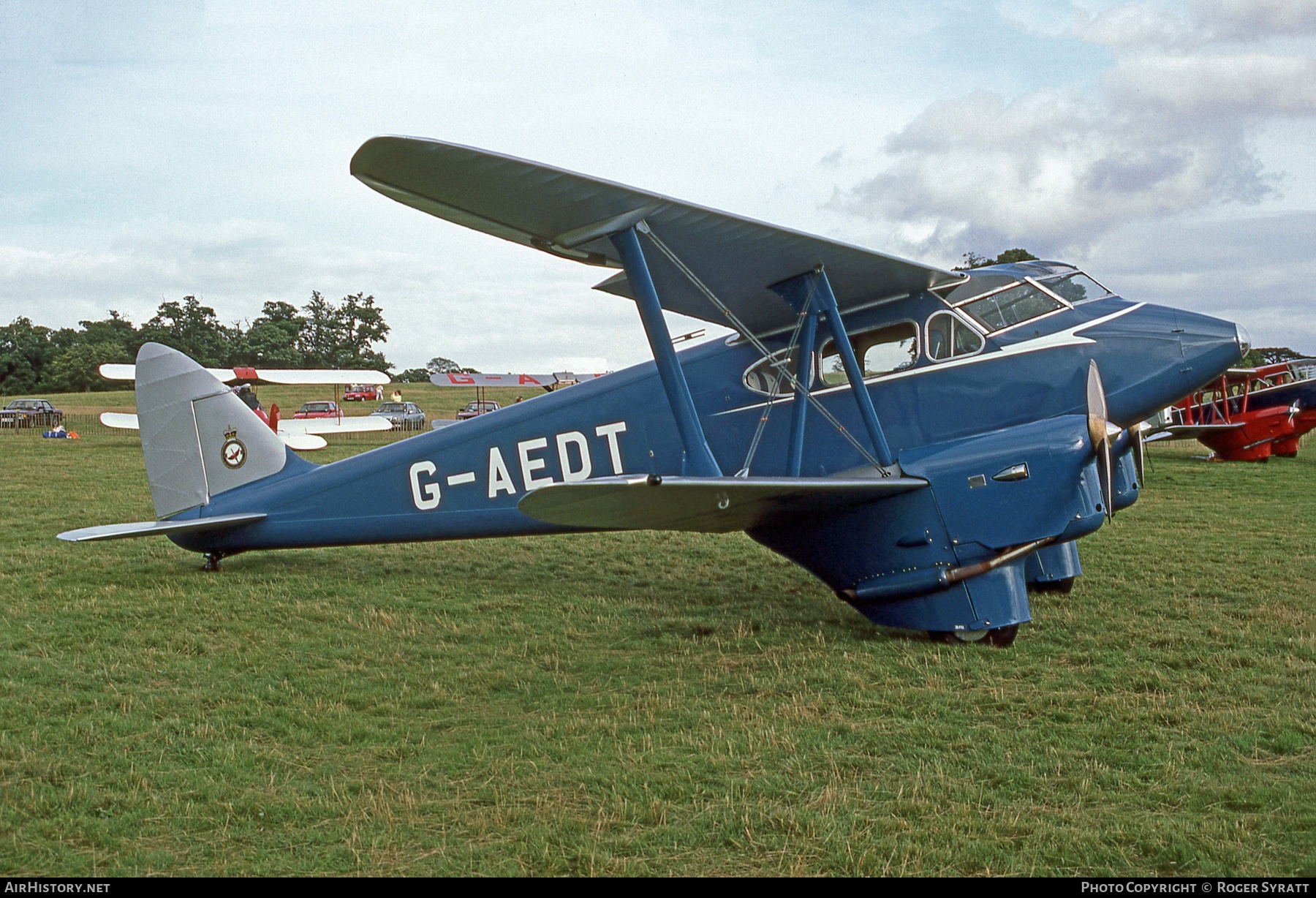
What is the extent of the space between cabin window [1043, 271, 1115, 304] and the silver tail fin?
723 centimetres

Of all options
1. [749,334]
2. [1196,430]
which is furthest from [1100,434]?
[1196,430]

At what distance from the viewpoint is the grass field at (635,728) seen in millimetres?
3432

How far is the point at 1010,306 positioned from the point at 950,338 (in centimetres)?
50

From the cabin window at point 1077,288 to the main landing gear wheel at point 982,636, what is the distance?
99.4 inches

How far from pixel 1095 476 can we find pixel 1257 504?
419 inches

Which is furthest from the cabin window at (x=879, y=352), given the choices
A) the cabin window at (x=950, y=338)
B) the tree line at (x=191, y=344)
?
the tree line at (x=191, y=344)

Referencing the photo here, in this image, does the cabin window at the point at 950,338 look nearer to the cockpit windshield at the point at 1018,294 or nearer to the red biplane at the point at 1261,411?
the cockpit windshield at the point at 1018,294

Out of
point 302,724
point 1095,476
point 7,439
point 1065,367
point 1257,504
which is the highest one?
point 7,439

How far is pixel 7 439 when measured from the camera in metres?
30.4

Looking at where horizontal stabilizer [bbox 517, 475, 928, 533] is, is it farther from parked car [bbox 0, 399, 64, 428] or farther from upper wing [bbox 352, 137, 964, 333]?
parked car [bbox 0, 399, 64, 428]

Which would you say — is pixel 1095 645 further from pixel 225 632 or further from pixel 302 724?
pixel 225 632

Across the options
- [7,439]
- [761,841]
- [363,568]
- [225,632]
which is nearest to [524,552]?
[363,568]

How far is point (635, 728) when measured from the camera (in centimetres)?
484

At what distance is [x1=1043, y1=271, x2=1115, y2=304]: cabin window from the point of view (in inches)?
268
